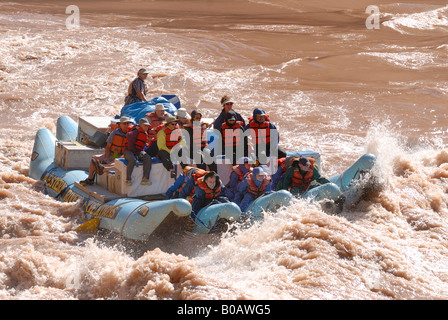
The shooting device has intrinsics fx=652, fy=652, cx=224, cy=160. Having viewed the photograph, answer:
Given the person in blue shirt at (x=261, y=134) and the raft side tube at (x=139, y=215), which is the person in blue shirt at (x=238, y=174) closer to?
the person in blue shirt at (x=261, y=134)

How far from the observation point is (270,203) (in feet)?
26.6

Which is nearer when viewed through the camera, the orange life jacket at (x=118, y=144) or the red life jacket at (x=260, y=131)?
the red life jacket at (x=260, y=131)

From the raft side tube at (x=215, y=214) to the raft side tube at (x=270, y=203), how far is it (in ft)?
0.79

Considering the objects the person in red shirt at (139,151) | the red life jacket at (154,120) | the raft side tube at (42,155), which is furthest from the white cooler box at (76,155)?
the person in red shirt at (139,151)

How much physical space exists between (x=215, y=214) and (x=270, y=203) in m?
0.70

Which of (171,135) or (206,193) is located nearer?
(206,193)

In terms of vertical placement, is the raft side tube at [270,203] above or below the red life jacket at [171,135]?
below

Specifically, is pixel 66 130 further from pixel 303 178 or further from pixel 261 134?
pixel 303 178

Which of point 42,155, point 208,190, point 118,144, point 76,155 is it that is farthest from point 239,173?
point 42,155

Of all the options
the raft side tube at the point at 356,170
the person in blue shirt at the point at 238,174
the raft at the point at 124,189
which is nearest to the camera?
the raft at the point at 124,189

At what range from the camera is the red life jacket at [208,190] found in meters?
8.32
